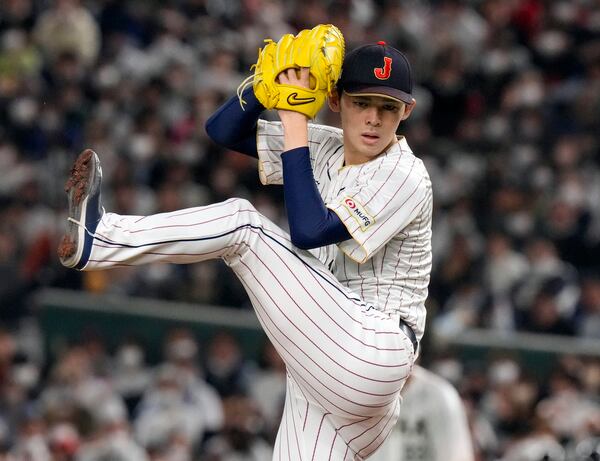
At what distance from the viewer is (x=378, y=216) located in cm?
464

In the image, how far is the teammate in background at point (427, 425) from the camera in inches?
241

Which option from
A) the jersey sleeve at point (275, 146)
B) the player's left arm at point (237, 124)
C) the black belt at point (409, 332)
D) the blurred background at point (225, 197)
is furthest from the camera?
the blurred background at point (225, 197)

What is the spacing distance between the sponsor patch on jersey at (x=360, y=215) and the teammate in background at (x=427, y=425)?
1.63 meters

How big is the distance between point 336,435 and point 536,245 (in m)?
7.19

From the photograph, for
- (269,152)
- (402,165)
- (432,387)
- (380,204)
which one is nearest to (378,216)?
(380,204)

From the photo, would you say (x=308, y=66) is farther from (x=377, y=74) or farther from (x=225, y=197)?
(x=225, y=197)

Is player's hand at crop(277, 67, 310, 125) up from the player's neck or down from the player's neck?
up

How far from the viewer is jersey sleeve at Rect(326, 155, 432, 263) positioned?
4625mm

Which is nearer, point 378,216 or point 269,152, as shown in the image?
point 378,216

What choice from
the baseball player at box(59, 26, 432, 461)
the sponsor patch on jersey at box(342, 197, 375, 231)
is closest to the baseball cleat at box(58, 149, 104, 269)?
the baseball player at box(59, 26, 432, 461)

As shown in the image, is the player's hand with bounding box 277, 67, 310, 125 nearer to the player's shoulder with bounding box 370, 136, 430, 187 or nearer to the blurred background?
the player's shoulder with bounding box 370, 136, 430, 187

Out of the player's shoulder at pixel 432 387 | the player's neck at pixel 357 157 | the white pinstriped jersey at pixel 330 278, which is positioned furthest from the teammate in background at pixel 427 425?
the player's neck at pixel 357 157

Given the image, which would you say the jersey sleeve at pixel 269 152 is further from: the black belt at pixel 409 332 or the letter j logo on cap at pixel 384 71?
the black belt at pixel 409 332

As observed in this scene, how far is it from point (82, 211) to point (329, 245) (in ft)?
2.98
